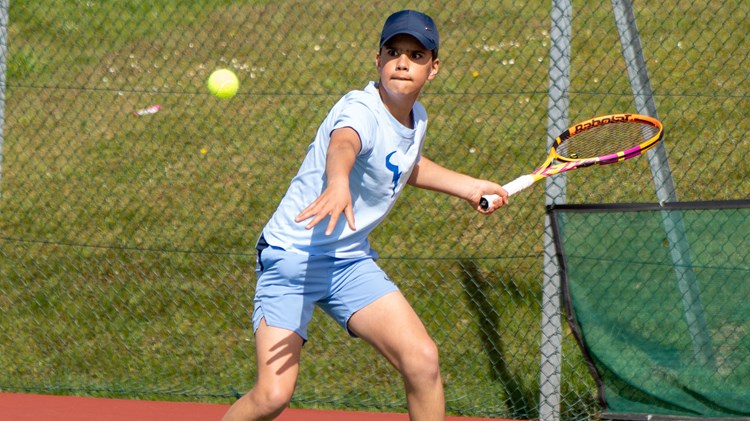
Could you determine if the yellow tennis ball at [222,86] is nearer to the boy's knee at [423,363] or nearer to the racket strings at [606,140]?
the racket strings at [606,140]

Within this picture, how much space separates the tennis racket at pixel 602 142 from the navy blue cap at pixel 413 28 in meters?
0.74

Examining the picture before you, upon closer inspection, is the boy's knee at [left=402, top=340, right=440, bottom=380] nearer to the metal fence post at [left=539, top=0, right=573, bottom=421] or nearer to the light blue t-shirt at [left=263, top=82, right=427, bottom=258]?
the light blue t-shirt at [left=263, top=82, right=427, bottom=258]

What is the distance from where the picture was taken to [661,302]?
459cm

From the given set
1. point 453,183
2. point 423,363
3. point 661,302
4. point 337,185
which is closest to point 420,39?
point 453,183

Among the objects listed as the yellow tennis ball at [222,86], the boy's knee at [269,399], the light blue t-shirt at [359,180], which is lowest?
the boy's knee at [269,399]

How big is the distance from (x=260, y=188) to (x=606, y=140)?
9.66 feet

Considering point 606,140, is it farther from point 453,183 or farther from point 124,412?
point 124,412

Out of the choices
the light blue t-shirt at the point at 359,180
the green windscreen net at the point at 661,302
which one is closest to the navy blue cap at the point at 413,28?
the light blue t-shirt at the point at 359,180

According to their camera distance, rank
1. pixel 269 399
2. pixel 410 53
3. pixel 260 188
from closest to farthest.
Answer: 1. pixel 269 399
2. pixel 410 53
3. pixel 260 188

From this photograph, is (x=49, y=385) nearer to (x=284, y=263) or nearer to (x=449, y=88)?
(x=284, y=263)

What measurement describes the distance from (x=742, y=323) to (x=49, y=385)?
3.31 meters

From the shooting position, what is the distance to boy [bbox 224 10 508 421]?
3.28 m

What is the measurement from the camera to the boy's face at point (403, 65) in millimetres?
3336

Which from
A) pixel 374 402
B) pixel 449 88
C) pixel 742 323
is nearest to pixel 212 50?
pixel 449 88
